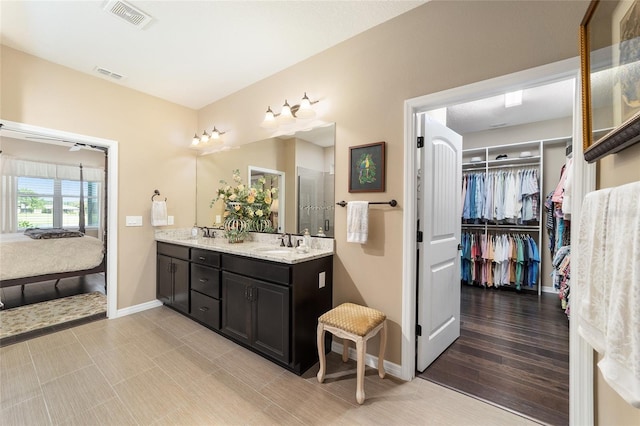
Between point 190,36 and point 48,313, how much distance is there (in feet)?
12.3

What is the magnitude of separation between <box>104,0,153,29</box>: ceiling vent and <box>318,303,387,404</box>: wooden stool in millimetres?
2826

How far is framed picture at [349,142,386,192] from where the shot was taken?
82.3 inches

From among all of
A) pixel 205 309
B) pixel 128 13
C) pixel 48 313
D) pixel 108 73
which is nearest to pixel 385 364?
pixel 205 309

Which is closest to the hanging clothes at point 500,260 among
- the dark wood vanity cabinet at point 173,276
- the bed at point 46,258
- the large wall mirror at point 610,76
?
the large wall mirror at point 610,76

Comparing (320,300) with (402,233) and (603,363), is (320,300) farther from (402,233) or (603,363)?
(603,363)

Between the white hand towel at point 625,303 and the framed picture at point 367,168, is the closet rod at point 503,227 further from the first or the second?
the white hand towel at point 625,303

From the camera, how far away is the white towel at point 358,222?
2.07m

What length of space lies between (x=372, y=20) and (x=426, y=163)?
1.26 meters

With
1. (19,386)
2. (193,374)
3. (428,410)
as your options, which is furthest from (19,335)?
(428,410)

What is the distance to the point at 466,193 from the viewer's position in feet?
14.7

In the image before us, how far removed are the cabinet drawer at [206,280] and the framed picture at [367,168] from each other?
5.36 ft

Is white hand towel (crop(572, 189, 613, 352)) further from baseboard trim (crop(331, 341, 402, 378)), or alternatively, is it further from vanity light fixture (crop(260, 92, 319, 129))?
vanity light fixture (crop(260, 92, 319, 129))

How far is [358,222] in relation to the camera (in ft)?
6.88

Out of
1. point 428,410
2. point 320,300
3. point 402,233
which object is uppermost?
point 402,233
